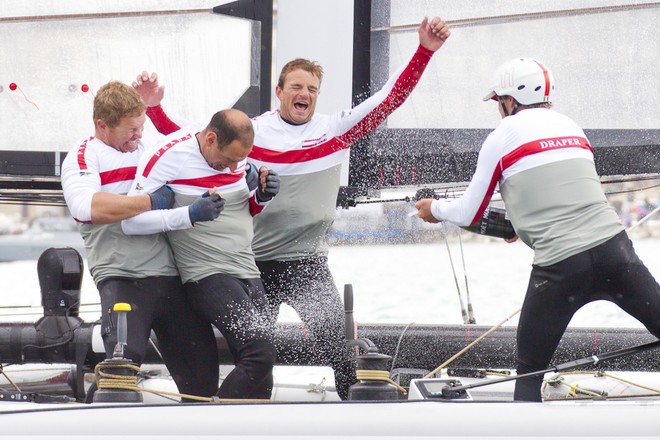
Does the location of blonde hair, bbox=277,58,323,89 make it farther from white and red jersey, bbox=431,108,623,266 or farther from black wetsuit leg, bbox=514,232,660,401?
black wetsuit leg, bbox=514,232,660,401

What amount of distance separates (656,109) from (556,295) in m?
1.43

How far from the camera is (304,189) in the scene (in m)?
3.41

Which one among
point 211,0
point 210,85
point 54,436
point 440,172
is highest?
point 211,0

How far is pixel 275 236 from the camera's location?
3420mm

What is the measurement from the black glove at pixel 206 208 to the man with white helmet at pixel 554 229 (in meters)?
0.61

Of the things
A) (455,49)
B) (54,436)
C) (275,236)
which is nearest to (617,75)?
(455,49)

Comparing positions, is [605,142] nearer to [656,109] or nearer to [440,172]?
[656,109]

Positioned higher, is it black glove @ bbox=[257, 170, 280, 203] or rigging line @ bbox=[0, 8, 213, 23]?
rigging line @ bbox=[0, 8, 213, 23]

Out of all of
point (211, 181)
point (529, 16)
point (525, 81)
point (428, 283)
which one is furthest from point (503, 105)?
point (428, 283)

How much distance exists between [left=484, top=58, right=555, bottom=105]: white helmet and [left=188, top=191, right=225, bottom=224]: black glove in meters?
0.78

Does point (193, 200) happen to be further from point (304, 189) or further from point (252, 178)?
point (304, 189)

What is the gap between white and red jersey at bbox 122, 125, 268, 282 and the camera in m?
2.97

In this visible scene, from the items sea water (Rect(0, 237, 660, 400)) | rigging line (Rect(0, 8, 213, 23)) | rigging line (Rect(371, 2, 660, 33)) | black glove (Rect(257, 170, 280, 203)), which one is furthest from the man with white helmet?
sea water (Rect(0, 237, 660, 400))

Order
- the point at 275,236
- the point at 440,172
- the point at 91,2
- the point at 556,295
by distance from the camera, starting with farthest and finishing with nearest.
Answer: the point at 91,2, the point at 440,172, the point at 275,236, the point at 556,295
